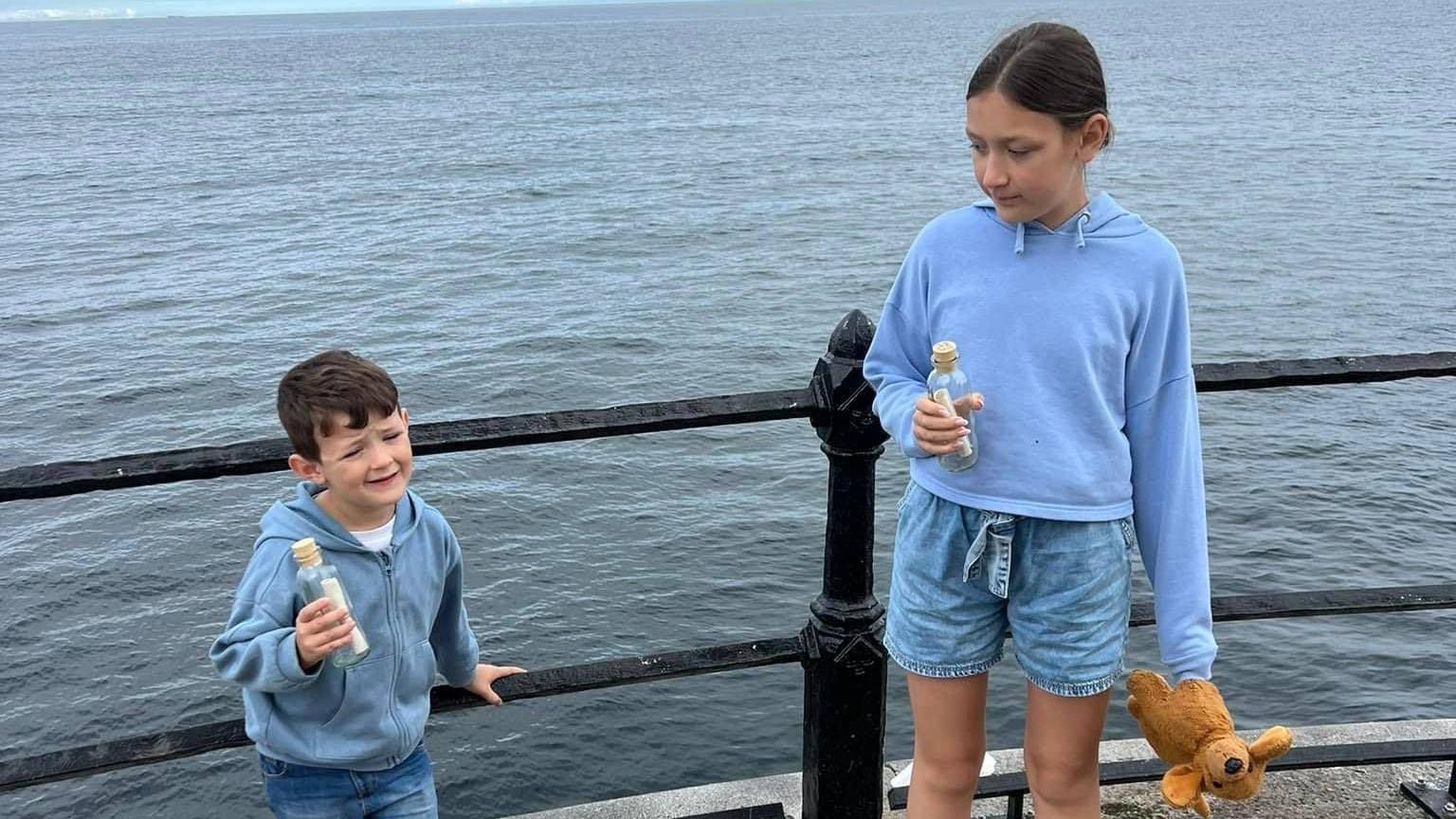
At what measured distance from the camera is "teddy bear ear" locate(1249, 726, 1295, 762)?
232 cm

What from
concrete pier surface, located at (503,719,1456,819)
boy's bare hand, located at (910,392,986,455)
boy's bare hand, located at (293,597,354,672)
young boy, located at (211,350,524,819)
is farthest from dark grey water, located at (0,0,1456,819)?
concrete pier surface, located at (503,719,1456,819)

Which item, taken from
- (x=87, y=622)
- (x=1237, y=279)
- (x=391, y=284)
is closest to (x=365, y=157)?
(x=391, y=284)

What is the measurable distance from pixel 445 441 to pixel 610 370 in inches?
570

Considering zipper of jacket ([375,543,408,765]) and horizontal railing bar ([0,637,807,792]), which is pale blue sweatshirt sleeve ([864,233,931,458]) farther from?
zipper of jacket ([375,543,408,765])

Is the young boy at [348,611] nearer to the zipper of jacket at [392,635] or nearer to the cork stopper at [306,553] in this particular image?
the zipper of jacket at [392,635]

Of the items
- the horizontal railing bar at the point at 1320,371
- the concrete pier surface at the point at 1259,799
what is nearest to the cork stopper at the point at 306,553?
the concrete pier surface at the point at 1259,799

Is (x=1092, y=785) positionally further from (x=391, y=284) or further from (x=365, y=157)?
(x=365, y=157)

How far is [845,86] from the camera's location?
200 feet

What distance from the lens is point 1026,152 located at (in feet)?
7.57

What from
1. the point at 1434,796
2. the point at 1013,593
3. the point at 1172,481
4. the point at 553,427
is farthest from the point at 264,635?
the point at 1434,796

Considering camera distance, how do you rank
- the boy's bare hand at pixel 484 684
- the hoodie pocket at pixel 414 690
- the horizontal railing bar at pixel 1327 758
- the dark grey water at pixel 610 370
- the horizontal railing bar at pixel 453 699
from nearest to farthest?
1. the hoodie pocket at pixel 414 690
2. the horizontal railing bar at pixel 453 699
3. the boy's bare hand at pixel 484 684
4. the horizontal railing bar at pixel 1327 758
5. the dark grey water at pixel 610 370

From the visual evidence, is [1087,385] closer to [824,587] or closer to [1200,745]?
[1200,745]

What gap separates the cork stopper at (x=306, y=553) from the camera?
7.32ft

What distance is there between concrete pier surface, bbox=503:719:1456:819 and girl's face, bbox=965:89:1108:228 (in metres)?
1.78
